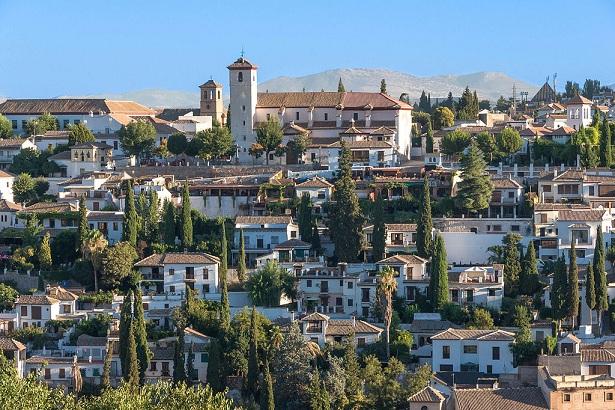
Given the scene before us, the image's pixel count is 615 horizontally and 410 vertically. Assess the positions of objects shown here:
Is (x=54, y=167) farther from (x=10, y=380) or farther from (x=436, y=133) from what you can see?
(x=10, y=380)

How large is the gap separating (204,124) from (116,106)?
451cm

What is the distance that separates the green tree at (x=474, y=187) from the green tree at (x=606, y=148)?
5580mm

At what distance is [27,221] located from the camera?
48.3 m

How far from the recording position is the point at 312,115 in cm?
5706

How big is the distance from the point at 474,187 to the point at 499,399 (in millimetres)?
11644

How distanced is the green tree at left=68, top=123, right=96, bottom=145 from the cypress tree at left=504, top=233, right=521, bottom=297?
18802 mm

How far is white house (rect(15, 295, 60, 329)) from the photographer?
4331cm

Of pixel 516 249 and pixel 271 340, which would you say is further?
pixel 516 249

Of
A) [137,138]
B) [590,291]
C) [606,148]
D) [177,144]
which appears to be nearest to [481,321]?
[590,291]

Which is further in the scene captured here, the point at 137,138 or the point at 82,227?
the point at 137,138

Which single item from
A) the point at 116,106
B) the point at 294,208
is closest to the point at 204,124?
the point at 116,106

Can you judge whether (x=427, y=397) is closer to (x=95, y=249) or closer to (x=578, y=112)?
(x=95, y=249)

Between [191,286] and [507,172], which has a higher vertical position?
[507,172]

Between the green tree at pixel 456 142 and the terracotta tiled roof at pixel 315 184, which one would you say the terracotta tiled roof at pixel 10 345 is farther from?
the green tree at pixel 456 142
